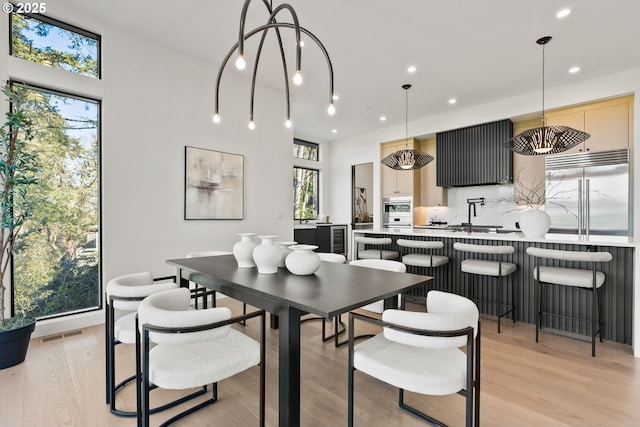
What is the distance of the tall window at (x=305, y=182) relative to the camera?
7.24 metres

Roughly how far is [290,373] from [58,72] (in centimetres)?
351

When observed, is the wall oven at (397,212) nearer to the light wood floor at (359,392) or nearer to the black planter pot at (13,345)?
the light wood floor at (359,392)

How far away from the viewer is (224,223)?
4.07 m

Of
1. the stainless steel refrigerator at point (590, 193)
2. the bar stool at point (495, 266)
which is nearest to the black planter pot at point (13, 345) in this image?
the bar stool at point (495, 266)

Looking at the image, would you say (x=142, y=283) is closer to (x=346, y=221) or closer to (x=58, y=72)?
(x=58, y=72)

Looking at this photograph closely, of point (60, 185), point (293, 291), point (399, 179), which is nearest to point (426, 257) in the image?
point (293, 291)

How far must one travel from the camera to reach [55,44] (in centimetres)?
291

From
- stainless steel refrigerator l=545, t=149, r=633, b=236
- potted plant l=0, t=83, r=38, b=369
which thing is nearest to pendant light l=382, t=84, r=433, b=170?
stainless steel refrigerator l=545, t=149, r=633, b=236

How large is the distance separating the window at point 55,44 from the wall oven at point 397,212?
17.9 feet

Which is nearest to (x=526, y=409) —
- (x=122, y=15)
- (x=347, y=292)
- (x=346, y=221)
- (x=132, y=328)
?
(x=347, y=292)

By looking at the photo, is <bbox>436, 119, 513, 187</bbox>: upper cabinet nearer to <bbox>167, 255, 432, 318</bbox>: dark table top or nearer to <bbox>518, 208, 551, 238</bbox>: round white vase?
<bbox>518, 208, 551, 238</bbox>: round white vase

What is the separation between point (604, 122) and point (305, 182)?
5.52 meters

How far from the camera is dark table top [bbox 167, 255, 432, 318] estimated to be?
1.37 m

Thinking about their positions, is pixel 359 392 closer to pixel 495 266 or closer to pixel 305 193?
pixel 495 266
